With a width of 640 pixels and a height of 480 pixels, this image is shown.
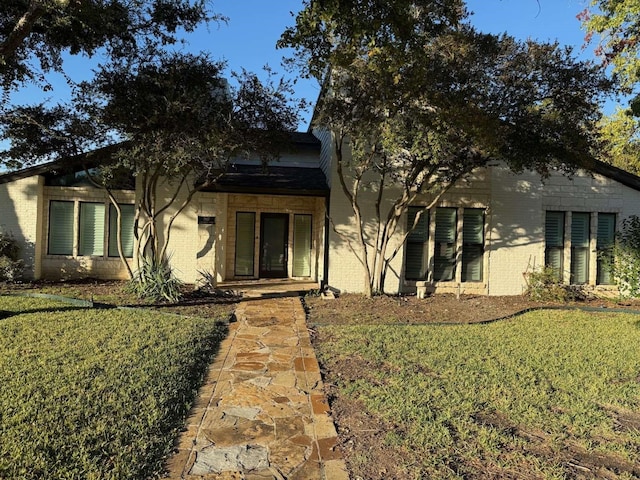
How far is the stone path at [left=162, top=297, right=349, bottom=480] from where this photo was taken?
125 inches


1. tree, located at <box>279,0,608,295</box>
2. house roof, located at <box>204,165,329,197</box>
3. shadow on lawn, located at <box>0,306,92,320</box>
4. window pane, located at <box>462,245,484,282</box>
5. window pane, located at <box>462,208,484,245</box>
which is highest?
tree, located at <box>279,0,608,295</box>

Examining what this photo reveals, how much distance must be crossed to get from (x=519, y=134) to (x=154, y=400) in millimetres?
8175

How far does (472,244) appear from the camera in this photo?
39.5ft

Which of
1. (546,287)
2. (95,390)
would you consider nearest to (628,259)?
(546,287)

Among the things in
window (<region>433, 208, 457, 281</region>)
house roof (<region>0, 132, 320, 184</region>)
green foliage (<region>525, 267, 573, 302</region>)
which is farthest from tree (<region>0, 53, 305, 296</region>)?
green foliage (<region>525, 267, 573, 302</region>)

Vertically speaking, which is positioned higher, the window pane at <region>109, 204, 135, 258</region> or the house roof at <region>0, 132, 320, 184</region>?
the house roof at <region>0, 132, 320, 184</region>

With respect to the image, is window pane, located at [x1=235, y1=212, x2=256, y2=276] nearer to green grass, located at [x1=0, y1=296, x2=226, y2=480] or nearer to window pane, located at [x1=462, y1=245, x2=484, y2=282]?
green grass, located at [x1=0, y1=296, x2=226, y2=480]

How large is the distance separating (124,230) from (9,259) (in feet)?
9.26

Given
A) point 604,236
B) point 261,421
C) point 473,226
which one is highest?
point 473,226

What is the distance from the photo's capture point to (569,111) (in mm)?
8430

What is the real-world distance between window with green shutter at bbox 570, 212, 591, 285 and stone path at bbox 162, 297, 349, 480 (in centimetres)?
948

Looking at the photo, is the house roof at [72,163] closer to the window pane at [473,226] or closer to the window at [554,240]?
the window pane at [473,226]

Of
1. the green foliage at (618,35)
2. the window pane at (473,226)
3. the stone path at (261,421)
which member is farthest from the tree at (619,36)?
the stone path at (261,421)

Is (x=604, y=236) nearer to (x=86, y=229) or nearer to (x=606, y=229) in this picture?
(x=606, y=229)
